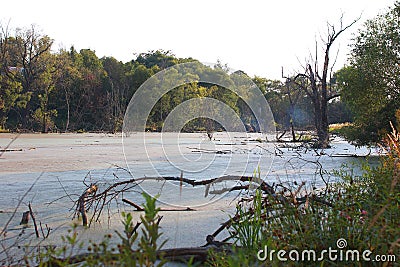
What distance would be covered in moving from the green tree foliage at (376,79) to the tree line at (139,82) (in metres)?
0.02

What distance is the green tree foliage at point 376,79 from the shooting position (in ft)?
24.3

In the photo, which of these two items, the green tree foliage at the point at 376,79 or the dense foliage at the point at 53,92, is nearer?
the green tree foliage at the point at 376,79

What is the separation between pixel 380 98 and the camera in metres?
7.57

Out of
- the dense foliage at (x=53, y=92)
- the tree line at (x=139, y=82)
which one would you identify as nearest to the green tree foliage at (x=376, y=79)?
the tree line at (x=139, y=82)

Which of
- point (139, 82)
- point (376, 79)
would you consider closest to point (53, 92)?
point (139, 82)

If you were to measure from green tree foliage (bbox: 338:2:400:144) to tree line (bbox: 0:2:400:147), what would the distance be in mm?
15

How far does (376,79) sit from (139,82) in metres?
17.8

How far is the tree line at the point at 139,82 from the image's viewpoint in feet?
24.8

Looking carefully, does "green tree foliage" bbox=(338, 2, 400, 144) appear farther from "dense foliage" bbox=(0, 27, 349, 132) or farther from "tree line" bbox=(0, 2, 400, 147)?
"dense foliage" bbox=(0, 27, 349, 132)

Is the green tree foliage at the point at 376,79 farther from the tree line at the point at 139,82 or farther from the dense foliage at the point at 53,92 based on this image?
the dense foliage at the point at 53,92

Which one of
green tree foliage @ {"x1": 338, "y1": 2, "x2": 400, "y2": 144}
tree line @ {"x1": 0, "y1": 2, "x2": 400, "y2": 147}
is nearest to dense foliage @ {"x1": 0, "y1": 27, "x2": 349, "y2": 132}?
tree line @ {"x1": 0, "y1": 2, "x2": 400, "y2": 147}

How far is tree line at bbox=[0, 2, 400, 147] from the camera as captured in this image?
7559 millimetres

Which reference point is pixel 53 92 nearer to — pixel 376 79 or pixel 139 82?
pixel 139 82

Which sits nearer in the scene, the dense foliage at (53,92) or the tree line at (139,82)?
the tree line at (139,82)
